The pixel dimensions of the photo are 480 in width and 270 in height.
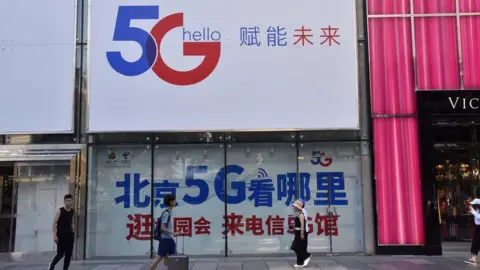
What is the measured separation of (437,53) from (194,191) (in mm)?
8093

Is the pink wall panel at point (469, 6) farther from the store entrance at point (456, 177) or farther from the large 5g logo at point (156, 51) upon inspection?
the large 5g logo at point (156, 51)

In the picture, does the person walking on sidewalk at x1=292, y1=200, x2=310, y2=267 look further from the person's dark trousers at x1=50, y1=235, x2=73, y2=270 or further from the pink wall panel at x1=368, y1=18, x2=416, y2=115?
the person's dark trousers at x1=50, y1=235, x2=73, y2=270

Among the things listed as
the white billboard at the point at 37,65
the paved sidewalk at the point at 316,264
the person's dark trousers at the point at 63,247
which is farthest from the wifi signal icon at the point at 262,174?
the person's dark trousers at the point at 63,247

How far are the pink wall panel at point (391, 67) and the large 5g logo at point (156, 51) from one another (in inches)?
180

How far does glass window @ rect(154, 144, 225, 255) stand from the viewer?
13.8 m

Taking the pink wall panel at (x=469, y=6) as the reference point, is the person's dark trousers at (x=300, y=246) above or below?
below

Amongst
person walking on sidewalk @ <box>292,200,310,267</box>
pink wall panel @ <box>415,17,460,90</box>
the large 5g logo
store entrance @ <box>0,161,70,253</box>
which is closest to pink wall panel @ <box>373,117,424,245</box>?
pink wall panel @ <box>415,17,460,90</box>

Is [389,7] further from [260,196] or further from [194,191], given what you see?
[194,191]

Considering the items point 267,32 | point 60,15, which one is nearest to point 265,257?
point 267,32

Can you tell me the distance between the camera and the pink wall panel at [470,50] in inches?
541

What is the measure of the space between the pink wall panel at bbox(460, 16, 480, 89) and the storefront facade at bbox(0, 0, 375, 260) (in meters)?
2.90

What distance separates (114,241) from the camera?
1377 centimetres

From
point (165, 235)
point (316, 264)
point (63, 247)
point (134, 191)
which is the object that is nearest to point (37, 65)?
point (134, 191)


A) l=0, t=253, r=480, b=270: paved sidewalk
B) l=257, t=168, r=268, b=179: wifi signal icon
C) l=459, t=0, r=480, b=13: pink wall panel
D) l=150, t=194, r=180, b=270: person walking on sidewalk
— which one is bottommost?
l=0, t=253, r=480, b=270: paved sidewalk
